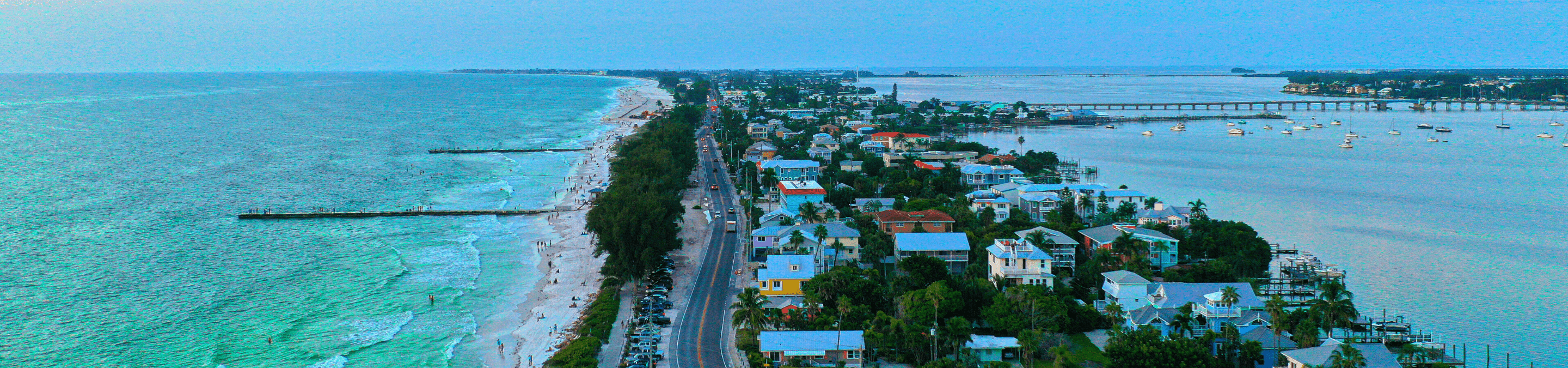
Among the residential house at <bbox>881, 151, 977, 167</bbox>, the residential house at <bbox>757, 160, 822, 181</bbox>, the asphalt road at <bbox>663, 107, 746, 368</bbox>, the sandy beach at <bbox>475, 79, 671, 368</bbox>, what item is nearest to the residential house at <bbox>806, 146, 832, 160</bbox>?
the residential house at <bbox>881, 151, 977, 167</bbox>

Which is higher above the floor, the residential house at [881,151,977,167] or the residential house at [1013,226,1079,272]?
the residential house at [881,151,977,167]

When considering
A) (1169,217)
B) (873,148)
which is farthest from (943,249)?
(873,148)

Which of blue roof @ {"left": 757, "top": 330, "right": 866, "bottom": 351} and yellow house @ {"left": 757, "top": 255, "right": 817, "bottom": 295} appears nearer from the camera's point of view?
blue roof @ {"left": 757, "top": 330, "right": 866, "bottom": 351}

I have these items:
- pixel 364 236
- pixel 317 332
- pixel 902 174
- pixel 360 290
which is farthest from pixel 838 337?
pixel 902 174

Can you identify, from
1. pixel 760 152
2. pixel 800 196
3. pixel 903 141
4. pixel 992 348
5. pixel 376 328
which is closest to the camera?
pixel 992 348

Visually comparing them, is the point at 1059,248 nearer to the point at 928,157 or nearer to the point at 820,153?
the point at 928,157

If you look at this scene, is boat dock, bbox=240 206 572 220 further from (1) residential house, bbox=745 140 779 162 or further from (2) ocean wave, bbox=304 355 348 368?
(2) ocean wave, bbox=304 355 348 368

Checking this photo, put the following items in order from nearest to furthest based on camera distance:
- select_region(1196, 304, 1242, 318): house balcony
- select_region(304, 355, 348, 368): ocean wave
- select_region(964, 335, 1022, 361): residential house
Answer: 1. select_region(964, 335, 1022, 361): residential house
2. select_region(1196, 304, 1242, 318): house balcony
3. select_region(304, 355, 348, 368): ocean wave

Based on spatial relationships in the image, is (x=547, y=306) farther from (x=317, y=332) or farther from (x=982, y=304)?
(x=982, y=304)
